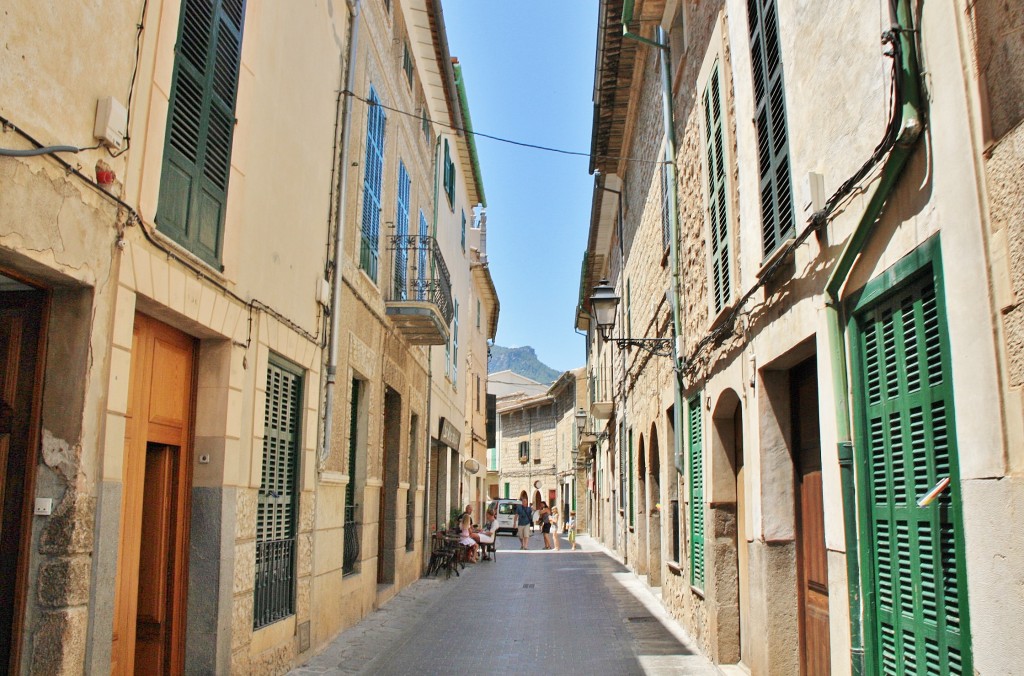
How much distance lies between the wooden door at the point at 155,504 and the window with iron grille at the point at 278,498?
0.98m

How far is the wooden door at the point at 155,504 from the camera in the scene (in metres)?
5.62

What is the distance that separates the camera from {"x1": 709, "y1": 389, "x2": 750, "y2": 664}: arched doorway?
8.16 m

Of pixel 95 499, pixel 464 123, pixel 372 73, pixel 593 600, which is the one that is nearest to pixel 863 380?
pixel 95 499

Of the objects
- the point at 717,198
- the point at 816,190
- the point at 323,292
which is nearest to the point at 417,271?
the point at 323,292

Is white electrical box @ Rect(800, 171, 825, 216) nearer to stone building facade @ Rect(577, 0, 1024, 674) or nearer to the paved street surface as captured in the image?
stone building facade @ Rect(577, 0, 1024, 674)

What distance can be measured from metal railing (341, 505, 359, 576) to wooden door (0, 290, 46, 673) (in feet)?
20.4

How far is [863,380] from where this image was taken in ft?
15.5

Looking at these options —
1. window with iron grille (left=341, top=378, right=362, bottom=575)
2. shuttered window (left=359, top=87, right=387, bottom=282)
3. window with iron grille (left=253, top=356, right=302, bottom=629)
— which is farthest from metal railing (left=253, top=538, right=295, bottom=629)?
shuttered window (left=359, top=87, right=387, bottom=282)

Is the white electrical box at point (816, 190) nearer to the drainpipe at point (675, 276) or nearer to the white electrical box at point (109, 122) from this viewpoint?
the white electrical box at point (109, 122)

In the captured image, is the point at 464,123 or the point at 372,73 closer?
the point at 372,73

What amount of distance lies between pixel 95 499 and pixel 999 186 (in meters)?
4.47

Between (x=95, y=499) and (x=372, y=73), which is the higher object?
(x=372, y=73)

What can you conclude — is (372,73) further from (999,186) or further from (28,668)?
(999,186)

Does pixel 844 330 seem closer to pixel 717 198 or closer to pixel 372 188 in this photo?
pixel 717 198
